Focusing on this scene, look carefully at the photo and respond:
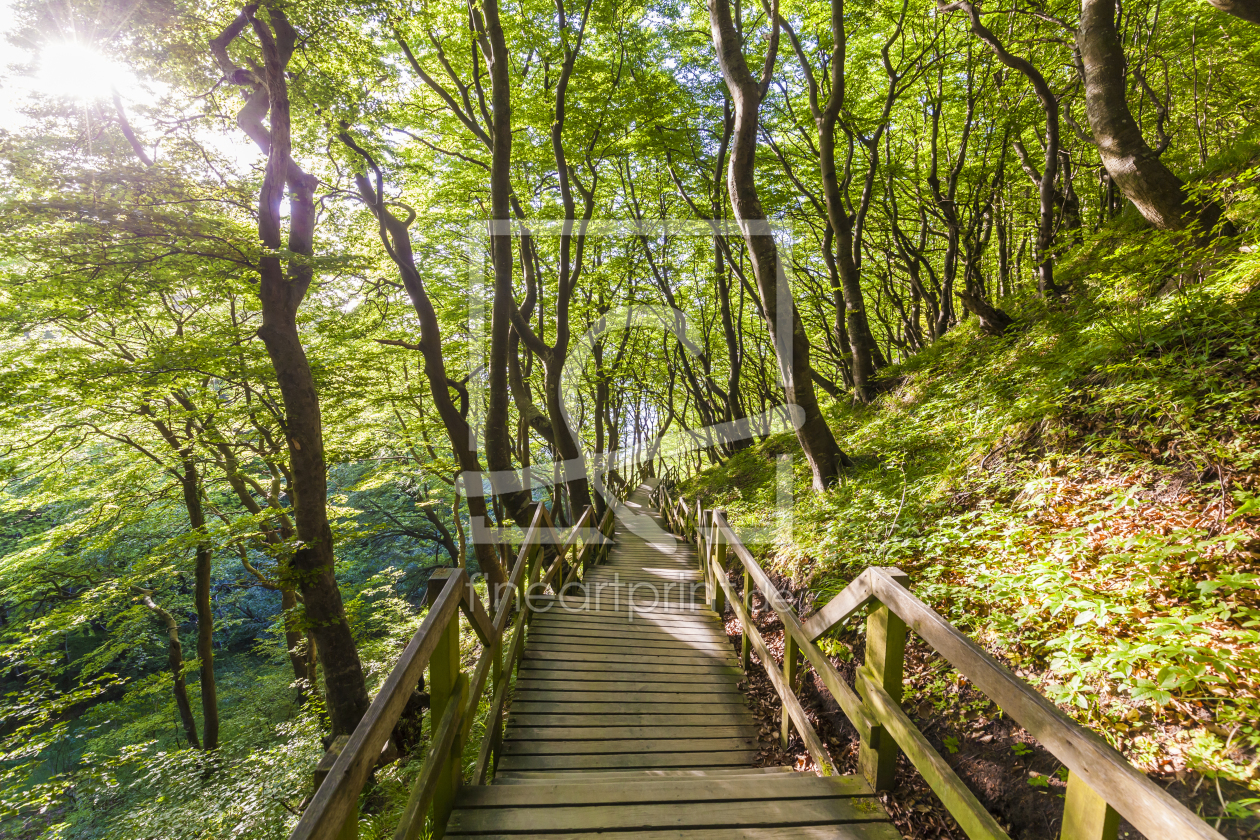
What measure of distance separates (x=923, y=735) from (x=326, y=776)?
252cm

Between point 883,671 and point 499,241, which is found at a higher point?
point 499,241

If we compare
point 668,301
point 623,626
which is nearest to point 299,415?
point 623,626

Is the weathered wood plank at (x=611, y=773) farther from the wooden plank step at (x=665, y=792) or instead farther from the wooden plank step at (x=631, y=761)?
the wooden plank step at (x=665, y=792)

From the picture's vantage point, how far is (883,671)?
7.74ft

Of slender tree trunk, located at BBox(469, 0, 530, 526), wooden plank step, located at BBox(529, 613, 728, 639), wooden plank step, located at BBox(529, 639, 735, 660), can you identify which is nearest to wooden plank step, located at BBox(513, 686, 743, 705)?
wooden plank step, located at BBox(529, 639, 735, 660)

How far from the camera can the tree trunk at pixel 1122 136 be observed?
4.45m

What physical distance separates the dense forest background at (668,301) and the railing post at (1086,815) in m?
0.95

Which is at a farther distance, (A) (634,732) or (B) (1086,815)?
(A) (634,732)

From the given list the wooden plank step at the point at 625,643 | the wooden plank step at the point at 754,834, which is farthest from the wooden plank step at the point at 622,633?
the wooden plank step at the point at 754,834

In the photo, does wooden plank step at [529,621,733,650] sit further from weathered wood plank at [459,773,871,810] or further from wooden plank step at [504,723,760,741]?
weathered wood plank at [459,773,871,810]

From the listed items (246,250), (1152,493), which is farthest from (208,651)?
(1152,493)

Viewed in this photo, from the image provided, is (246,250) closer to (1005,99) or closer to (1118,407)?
(1118,407)

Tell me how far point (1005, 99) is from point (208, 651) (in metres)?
18.5

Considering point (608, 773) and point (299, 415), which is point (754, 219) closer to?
point (608, 773)
